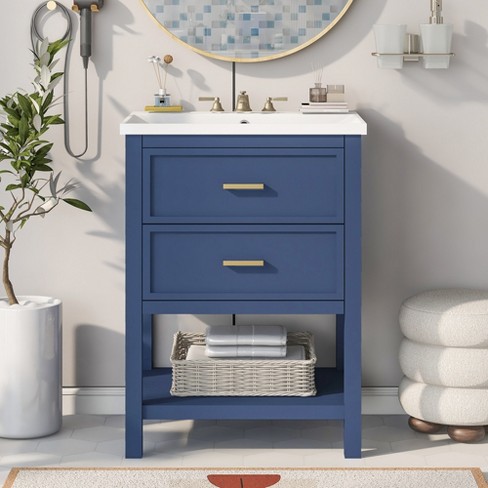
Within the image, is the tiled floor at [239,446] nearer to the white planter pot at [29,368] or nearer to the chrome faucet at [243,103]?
the white planter pot at [29,368]

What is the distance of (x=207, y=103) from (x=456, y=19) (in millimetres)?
864

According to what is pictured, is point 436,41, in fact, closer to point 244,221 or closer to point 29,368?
point 244,221

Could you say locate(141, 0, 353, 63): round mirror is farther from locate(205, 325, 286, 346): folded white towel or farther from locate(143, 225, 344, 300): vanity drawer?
locate(205, 325, 286, 346): folded white towel

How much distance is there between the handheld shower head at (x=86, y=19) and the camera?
3777 mm

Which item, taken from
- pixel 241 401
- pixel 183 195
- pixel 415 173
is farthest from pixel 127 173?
pixel 415 173

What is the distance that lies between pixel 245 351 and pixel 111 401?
2.02 ft

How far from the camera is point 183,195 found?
3402 millimetres

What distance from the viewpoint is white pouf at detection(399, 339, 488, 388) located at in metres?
3.55

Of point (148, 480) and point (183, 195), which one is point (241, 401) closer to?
point (148, 480)

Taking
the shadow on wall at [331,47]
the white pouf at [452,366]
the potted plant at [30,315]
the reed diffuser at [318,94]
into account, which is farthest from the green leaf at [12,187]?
the white pouf at [452,366]

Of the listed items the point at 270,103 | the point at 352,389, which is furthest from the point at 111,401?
the point at 270,103

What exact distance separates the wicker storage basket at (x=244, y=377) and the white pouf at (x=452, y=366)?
35cm

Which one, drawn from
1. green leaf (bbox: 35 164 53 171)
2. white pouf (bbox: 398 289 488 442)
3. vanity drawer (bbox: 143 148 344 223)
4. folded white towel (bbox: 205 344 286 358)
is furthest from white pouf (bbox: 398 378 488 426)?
green leaf (bbox: 35 164 53 171)

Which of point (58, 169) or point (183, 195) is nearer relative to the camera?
point (183, 195)
